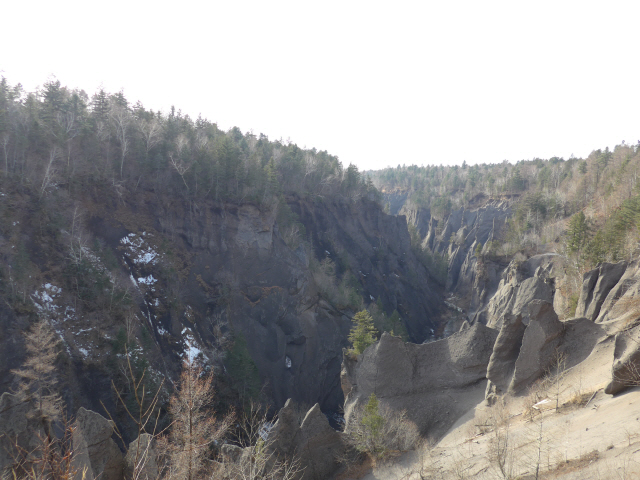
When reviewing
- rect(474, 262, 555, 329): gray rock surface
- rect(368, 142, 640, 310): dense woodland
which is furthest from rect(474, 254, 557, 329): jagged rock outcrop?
rect(368, 142, 640, 310): dense woodland

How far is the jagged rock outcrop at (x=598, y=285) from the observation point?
23625 millimetres

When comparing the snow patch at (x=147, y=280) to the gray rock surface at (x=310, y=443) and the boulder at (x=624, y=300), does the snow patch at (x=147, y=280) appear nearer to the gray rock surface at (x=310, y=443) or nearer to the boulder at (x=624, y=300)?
the gray rock surface at (x=310, y=443)

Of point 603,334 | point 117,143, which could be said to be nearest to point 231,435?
point 603,334

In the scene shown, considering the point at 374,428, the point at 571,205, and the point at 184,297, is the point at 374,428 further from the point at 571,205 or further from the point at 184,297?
the point at 571,205

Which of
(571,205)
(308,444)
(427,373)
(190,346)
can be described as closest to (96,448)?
(308,444)

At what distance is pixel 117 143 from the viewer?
5159 cm

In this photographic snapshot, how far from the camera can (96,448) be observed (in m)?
16.3

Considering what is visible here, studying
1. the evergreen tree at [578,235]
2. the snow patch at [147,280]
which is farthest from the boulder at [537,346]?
the snow patch at [147,280]

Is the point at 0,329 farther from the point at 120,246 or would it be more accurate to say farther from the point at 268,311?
the point at 268,311

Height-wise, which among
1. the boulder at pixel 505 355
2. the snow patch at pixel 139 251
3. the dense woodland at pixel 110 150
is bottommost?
the boulder at pixel 505 355

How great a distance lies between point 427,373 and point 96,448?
19.9 m

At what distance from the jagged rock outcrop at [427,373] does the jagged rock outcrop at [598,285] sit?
20.0 feet

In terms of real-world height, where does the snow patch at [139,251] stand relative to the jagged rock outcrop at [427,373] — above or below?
above

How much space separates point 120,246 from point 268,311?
1949 centimetres
